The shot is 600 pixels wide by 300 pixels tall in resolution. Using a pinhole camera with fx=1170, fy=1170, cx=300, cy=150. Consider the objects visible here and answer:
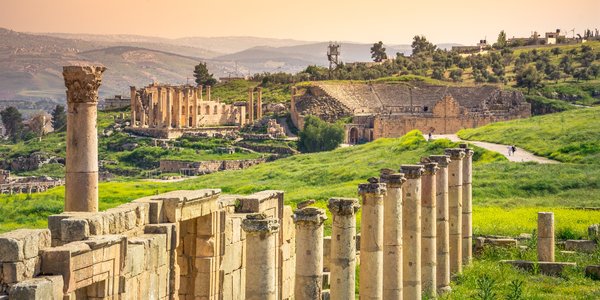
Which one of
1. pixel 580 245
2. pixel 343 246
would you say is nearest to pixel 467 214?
pixel 580 245

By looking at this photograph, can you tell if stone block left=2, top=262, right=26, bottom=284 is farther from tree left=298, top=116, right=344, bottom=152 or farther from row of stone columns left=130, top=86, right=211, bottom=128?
row of stone columns left=130, top=86, right=211, bottom=128

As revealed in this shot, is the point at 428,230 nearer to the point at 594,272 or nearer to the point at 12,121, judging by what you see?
the point at 594,272

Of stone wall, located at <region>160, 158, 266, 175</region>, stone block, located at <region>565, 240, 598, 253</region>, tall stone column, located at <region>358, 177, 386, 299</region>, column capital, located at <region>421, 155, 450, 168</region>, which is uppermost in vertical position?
column capital, located at <region>421, 155, 450, 168</region>

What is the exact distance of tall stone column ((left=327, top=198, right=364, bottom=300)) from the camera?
20172mm

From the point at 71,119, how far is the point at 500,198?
2739 centimetres

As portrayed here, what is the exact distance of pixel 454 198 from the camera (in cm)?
3139

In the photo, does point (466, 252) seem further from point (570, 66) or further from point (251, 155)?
point (570, 66)

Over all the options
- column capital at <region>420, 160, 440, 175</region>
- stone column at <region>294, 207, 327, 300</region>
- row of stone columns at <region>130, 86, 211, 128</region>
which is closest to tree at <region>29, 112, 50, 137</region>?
row of stone columns at <region>130, 86, 211, 128</region>

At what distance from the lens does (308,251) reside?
1956 centimetres

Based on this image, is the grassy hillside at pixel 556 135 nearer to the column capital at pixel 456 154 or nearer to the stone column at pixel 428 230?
the column capital at pixel 456 154

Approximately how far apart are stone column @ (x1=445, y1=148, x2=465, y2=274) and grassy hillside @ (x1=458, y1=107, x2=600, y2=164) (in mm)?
23380

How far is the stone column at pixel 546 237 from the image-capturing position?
3188 cm

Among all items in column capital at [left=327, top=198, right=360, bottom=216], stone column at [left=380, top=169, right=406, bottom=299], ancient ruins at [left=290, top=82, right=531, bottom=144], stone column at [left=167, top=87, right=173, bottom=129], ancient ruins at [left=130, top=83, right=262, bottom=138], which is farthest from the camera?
stone column at [left=167, top=87, right=173, bottom=129]

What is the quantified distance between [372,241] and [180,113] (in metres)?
96.1
